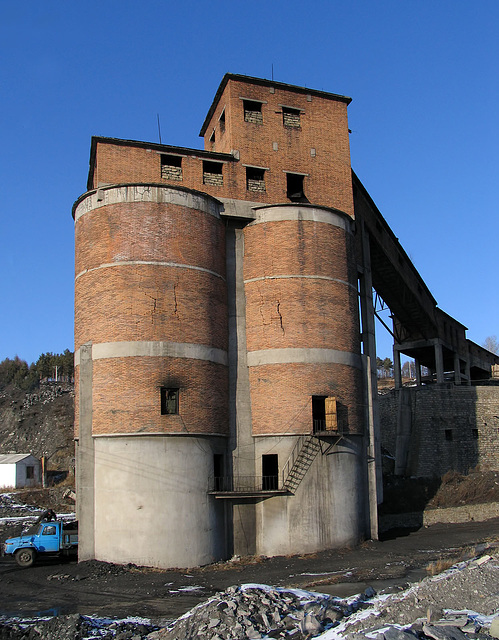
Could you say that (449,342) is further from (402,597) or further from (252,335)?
(402,597)

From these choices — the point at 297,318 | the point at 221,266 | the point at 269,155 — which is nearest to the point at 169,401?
the point at 221,266

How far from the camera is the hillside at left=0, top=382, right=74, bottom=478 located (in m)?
69.1

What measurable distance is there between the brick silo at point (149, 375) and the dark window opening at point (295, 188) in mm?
5547

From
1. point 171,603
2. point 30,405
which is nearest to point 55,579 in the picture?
point 171,603

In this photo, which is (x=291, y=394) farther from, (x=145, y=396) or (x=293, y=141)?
(x=293, y=141)

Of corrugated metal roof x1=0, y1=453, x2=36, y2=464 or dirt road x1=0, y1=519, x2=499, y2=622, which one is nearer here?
dirt road x1=0, y1=519, x2=499, y2=622

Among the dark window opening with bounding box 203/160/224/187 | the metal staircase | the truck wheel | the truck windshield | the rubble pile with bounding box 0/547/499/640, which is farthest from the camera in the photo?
the dark window opening with bounding box 203/160/224/187

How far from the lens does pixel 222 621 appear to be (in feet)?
46.6

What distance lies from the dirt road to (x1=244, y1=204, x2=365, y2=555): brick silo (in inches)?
65.1

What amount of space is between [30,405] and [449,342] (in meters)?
56.9

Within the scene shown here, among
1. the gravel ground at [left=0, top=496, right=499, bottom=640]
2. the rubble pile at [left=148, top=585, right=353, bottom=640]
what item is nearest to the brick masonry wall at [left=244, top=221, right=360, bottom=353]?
the gravel ground at [left=0, top=496, right=499, bottom=640]

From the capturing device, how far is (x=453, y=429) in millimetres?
44812

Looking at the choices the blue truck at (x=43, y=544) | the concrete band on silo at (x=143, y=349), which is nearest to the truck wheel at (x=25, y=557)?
the blue truck at (x=43, y=544)

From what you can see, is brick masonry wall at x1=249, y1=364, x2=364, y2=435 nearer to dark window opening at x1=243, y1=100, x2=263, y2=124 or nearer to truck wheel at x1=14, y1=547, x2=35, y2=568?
truck wheel at x1=14, y1=547, x2=35, y2=568
